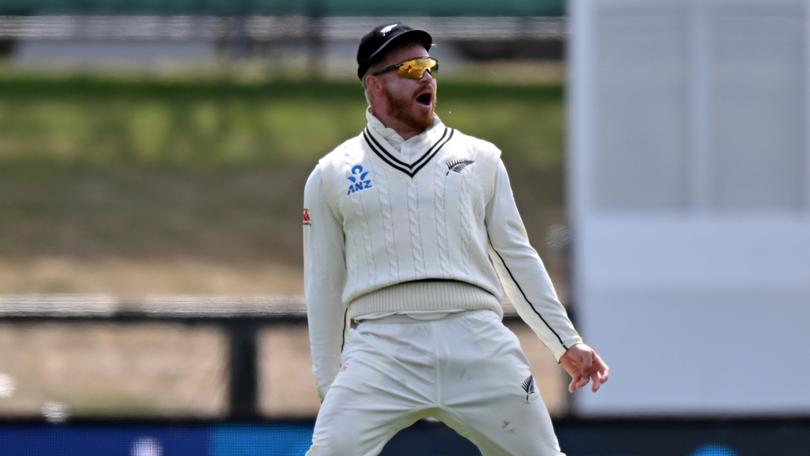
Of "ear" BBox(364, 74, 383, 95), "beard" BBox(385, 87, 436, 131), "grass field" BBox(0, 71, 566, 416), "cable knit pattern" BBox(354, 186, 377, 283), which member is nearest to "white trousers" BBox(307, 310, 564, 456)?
"cable knit pattern" BBox(354, 186, 377, 283)

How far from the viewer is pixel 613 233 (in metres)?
10.9

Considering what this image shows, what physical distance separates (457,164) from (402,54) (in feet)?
1.15

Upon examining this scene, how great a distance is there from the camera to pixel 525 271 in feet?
14.8

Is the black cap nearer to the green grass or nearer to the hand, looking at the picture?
the hand

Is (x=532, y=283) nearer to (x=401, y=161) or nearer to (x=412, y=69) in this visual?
(x=401, y=161)

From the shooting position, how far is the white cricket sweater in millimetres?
4371

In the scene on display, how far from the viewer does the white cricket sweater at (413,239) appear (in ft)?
14.3

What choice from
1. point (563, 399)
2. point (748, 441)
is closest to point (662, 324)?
point (563, 399)

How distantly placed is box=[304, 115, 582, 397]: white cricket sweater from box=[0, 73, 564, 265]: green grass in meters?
11.9

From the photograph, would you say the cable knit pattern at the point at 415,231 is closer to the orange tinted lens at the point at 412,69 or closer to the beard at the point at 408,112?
the beard at the point at 408,112

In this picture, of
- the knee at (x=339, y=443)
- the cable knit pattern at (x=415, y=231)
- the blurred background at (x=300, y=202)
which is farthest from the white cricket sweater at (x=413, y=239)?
the blurred background at (x=300, y=202)

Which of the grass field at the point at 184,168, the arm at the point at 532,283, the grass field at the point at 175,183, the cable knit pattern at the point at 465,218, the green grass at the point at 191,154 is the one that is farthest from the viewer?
the green grass at the point at 191,154

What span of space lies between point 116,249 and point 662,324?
769 centimetres

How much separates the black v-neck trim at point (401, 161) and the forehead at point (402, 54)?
0.70 ft
